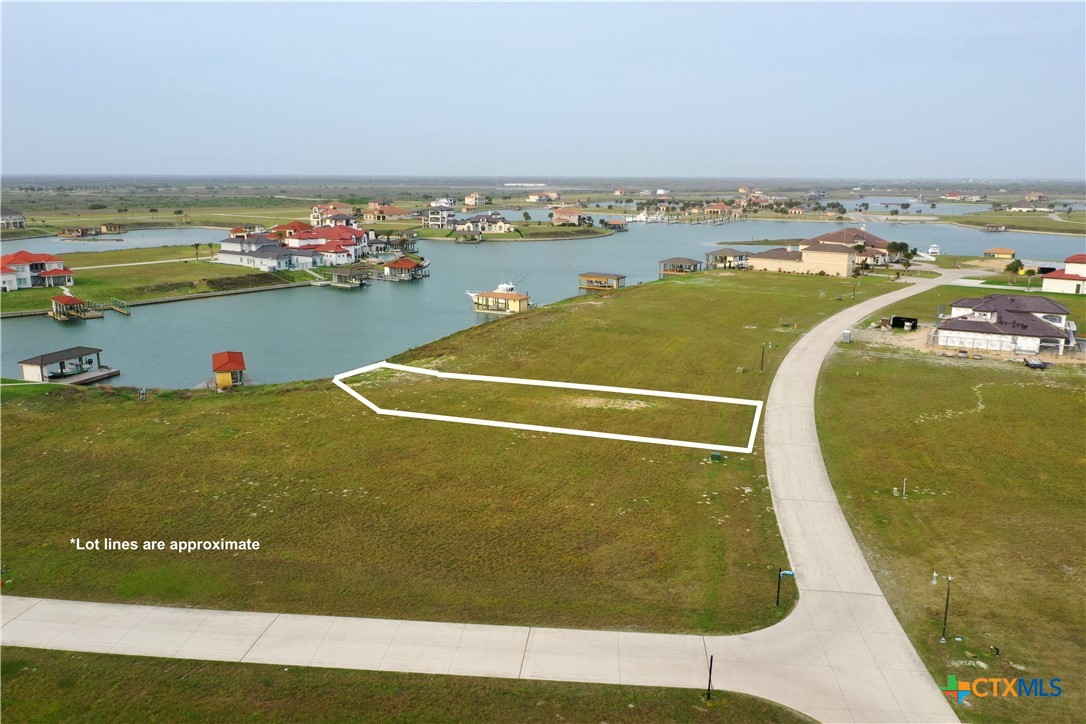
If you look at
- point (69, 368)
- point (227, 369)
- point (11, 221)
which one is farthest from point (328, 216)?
point (227, 369)

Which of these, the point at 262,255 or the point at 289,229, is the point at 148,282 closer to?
the point at 262,255

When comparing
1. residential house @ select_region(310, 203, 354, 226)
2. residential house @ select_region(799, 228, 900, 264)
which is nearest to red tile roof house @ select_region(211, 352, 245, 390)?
residential house @ select_region(799, 228, 900, 264)

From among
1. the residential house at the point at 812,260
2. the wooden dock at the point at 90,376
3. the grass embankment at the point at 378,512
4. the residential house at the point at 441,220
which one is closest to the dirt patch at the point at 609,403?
the grass embankment at the point at 378,512

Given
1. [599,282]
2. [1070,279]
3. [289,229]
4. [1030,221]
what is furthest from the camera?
[1030,221]

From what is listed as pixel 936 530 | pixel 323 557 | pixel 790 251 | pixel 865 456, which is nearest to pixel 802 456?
pixel 865 456

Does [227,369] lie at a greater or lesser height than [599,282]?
lesser

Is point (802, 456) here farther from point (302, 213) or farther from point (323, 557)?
point (302, 213)

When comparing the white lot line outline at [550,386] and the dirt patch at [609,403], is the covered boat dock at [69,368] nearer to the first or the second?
the white lot line outline at [550,386]

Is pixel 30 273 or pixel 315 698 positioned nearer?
pixel 315 698
